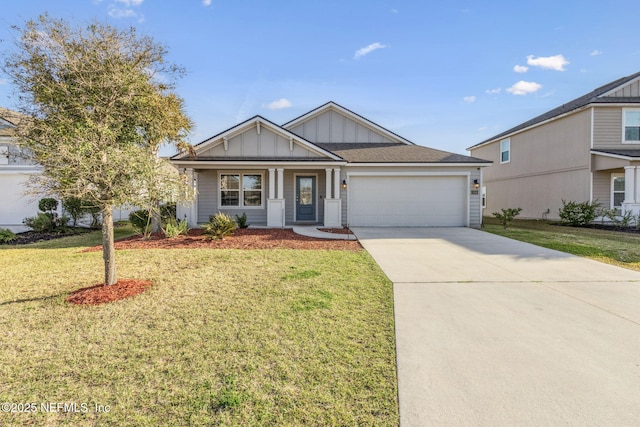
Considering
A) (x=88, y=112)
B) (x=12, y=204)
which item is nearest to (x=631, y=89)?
(x=88, y=112)

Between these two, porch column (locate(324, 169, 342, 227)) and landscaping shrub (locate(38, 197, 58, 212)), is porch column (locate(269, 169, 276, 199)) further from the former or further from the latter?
landscaping shrub (locate(38, 197, 58, 212))

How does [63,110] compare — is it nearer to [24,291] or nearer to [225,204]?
[24,291]

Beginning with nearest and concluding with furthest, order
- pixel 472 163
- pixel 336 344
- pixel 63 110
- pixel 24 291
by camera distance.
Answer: pixel 336 344 < pixel 63 110 < pixel 24 291 < pixel 472 163

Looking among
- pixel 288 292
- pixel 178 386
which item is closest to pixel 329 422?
pixel 178 386

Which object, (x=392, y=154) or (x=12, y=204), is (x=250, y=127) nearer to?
(x=392, y=154)

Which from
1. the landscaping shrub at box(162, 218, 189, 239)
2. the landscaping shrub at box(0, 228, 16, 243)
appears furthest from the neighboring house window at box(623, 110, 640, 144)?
the landscaping shrub at box(0, 228, 16, 243)

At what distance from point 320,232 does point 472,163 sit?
24.0 feet

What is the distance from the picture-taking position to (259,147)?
41.9 ft

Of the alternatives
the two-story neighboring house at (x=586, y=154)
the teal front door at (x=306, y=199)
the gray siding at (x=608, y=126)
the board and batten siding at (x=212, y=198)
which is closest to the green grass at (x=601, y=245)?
the two-story neighboring house at (x=586, y=154)

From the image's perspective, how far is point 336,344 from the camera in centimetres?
310

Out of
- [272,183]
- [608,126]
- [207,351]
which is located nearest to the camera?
[207,351]

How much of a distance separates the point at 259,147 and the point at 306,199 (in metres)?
3.20

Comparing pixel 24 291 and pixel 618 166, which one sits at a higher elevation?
pixel 618 166

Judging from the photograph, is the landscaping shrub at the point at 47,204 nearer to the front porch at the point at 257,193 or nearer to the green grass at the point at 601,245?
the front porch at the point at 257,193
